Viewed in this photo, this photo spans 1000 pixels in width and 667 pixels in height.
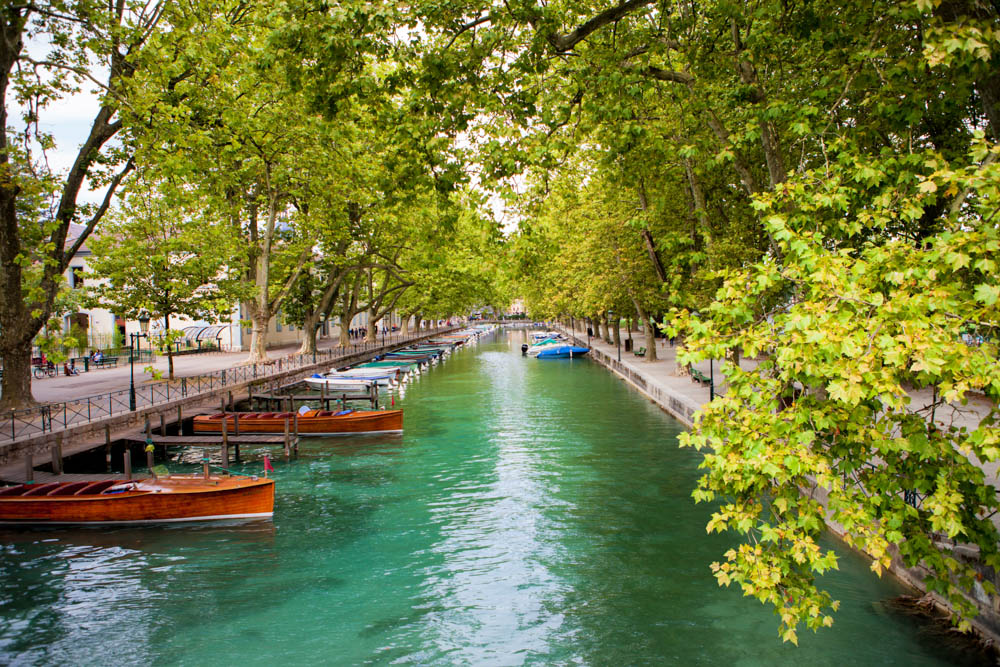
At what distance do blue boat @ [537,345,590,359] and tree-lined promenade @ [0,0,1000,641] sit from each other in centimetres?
3293

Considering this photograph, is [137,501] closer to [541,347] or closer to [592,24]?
[592,24]

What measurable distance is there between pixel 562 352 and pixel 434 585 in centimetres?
4690

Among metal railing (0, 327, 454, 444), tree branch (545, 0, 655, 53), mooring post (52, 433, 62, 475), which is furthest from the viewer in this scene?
metal railing (0, 327, 454, 444)

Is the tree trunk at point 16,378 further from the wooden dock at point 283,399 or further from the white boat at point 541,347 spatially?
the white boat at point 541,347

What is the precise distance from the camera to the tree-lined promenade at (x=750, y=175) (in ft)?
18.3

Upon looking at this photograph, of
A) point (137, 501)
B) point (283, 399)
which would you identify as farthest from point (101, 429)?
point (283, 399)

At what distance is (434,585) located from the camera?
11.9 meters

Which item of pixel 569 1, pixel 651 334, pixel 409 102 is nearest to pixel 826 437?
pixel 409 102

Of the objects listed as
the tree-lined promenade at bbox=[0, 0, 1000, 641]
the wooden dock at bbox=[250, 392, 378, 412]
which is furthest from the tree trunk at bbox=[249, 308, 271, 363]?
the tree-lined promenade at bbox=[0, 0, 1000, 641]

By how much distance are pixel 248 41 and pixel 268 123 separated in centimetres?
619

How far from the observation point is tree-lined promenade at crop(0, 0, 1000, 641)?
5.59 m

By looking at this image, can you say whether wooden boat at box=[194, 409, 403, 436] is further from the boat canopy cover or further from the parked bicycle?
the boat canopy cover

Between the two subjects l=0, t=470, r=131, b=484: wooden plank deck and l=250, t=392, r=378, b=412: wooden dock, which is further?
l=250, t=392, r=378, b=412: wooden dock

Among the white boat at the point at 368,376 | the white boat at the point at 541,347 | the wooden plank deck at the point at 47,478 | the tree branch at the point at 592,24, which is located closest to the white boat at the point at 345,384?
the white boat at the point at 368,376
